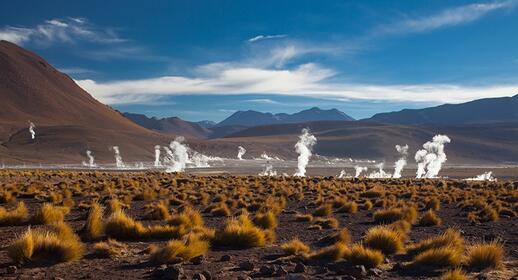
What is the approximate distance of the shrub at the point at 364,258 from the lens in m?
8.27

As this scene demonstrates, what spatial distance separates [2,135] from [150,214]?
117 meters

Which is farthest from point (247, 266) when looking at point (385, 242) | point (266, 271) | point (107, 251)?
point (385, 242)

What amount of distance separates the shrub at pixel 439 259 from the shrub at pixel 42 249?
5572 mm

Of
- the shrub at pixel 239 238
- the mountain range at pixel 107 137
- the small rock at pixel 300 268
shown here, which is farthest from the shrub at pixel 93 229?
the mountain range at pixel 107 137

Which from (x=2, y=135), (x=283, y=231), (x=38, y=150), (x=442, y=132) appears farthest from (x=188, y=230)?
(x=442, y=132)

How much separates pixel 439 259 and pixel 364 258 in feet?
4.11

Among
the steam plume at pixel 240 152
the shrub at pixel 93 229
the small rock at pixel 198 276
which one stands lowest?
the small rock at pixel 198 276

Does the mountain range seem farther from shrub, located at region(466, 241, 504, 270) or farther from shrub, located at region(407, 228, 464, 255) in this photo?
shrub, located at region(466, 241, 504, 270)

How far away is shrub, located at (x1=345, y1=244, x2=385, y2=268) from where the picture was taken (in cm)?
Answer: 827

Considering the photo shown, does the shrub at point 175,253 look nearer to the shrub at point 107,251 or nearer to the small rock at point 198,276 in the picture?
the shrub at point 107,251

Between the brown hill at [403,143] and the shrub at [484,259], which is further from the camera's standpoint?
the brown hill at [403,143]

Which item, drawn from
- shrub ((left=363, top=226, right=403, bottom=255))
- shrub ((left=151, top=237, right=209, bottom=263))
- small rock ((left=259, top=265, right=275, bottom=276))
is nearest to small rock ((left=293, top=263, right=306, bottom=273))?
small rock ((left=259, top=265, right=275, bottom=276))

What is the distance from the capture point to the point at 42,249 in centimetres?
814

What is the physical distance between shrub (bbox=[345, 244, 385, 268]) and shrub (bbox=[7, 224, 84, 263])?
447 centimetres
